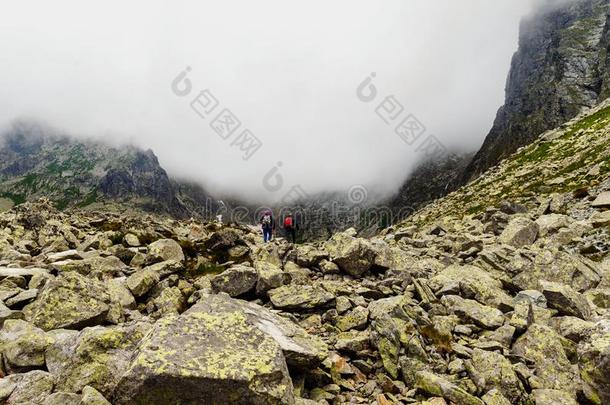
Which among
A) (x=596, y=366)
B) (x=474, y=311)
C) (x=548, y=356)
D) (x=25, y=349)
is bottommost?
(x=548, y=356)

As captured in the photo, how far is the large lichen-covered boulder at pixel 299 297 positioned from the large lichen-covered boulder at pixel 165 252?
241 inches

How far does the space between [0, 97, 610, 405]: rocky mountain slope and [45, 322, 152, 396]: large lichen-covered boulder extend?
3 cm

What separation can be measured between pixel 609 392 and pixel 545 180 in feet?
215

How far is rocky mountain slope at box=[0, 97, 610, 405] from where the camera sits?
7609mm

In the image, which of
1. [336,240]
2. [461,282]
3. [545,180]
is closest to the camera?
[461,282]

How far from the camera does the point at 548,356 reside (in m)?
10.2

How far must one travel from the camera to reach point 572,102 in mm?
183875

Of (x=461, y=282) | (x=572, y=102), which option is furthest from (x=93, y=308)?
(x=572, y=102)

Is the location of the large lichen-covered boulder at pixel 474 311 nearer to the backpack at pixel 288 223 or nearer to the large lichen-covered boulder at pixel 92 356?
the large lichen-covered boulder at pixel 92 356

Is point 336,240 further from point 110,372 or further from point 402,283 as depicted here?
point 110,372

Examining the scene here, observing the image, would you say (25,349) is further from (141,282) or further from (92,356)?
(141,282)

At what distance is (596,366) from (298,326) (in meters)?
7.39

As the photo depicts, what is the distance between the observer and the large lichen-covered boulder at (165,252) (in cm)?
1747

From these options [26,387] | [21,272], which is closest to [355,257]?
[26,387]
